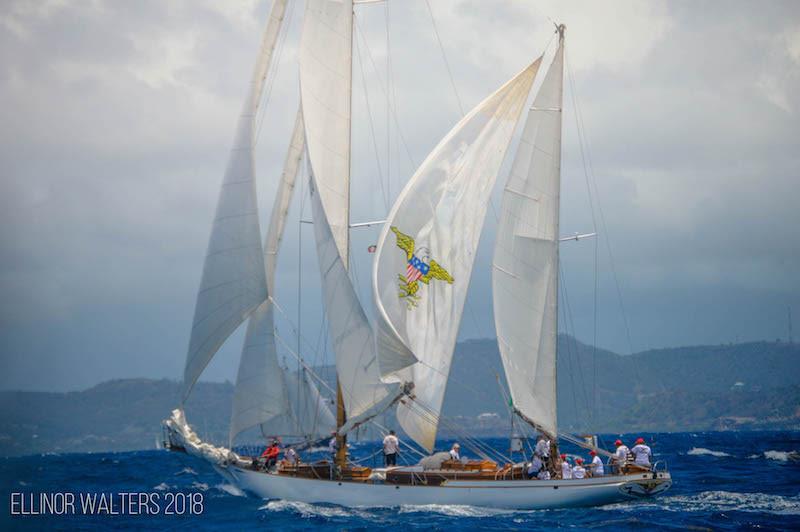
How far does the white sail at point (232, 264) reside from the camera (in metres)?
34.2

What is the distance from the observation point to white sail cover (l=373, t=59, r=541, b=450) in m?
32.7

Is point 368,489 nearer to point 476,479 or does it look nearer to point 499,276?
point 476,479

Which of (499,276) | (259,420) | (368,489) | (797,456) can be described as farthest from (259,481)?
(797,456)

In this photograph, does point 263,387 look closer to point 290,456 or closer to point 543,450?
point 290,456

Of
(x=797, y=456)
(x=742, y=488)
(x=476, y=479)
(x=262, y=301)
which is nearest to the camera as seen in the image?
(x=476, y=479)

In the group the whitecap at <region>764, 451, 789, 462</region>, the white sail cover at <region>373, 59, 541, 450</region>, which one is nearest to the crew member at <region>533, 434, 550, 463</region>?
the white sail cover at <region>373, 59, 541, 450</region>

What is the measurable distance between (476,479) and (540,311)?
19.0 ft

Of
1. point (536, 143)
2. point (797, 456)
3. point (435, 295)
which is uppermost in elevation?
point (536, 143)

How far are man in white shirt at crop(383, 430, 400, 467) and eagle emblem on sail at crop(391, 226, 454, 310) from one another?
4.85 metres

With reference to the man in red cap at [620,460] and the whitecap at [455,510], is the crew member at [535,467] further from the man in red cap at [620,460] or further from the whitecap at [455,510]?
the man in red cap at [620,460]

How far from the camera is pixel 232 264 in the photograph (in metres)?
34.3

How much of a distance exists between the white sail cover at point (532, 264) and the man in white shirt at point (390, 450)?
14.4ft

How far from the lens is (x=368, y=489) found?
3225cm

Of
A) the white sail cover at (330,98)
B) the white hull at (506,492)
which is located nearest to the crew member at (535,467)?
the white hull at (506,492)
